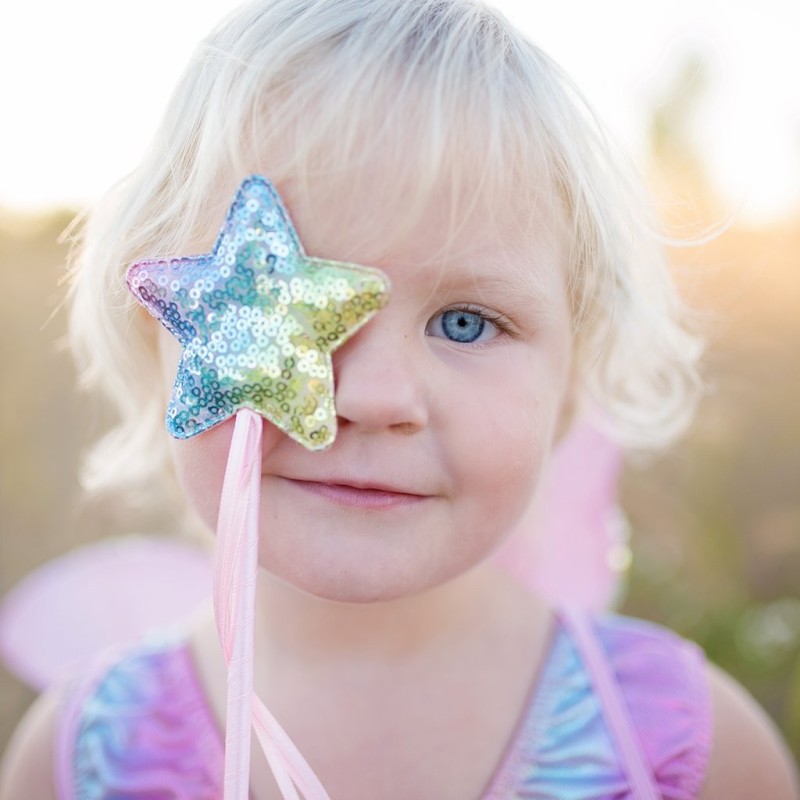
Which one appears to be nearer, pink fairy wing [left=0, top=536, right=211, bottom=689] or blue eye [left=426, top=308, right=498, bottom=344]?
blue eye [left=426, top=308, right=498, bottom=344]

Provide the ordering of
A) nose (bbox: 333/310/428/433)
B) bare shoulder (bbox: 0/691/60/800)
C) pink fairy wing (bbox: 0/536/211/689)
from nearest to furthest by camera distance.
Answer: nose (bbox: 333/310/428/433), bare shoulder (bbox: 0/691/60/800), pink fairy wing (bbox: 0/536/211/689)

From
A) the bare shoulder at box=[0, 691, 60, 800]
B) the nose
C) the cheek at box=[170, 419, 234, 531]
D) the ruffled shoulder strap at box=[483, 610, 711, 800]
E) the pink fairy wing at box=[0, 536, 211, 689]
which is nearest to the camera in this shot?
the nose

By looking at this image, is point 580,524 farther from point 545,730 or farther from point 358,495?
point 358,495

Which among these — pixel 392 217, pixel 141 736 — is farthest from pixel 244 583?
pixel 141 736

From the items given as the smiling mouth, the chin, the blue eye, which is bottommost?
the chin

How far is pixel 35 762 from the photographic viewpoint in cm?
161

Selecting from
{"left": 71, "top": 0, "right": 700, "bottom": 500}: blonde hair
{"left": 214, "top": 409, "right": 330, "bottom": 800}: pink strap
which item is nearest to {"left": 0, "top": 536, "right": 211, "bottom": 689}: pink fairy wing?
{"left": 71, "top": 0, "right": 700, "bottom": 500}: blonde hair

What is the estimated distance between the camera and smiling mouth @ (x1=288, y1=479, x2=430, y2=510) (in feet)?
3.93

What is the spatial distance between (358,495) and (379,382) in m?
0.18

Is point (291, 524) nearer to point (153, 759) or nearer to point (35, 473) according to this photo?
point (153, 759)

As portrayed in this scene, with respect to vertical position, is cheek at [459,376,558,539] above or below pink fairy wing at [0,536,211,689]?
above

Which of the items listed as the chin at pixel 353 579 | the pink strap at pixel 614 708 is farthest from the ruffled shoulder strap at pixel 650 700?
the chin at pixel 353 579

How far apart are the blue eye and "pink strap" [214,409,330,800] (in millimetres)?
287

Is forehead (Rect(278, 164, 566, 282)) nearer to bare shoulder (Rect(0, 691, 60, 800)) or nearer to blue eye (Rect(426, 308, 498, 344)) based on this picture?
blue eye (Rect(426, 308, 498, 344))
